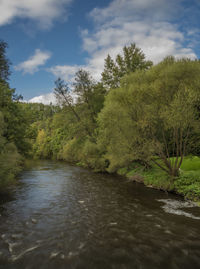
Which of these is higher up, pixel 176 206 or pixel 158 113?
pixel 158 113

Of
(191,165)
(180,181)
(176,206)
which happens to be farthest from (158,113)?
(191,165)

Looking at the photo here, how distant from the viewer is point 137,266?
6930 millimetres

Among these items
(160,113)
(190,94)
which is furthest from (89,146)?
(190,94)

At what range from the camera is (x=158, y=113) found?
17.3 m

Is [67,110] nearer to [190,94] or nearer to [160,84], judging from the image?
[160,84]

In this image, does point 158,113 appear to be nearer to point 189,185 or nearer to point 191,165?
point 189,185

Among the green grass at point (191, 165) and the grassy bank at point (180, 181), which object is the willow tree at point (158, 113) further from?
the green grass at point (191, 165)

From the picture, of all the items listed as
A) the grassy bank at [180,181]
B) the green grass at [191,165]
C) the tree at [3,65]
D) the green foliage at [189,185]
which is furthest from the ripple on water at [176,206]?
the tree at [3,65]

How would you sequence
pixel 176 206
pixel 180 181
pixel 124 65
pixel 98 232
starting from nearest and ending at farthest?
pixel 98 232 < pixel 176 206 < pixel 180 181 < pixel 124 65

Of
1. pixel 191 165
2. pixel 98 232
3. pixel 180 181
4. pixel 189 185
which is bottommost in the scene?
pixel 98 232

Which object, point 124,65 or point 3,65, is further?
point 124,65

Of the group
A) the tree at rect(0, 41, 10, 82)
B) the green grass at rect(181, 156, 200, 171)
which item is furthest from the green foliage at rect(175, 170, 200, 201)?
the tree at rect(0, 41, 10, 82)

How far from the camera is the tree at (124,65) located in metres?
40.1

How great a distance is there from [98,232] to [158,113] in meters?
11.9
